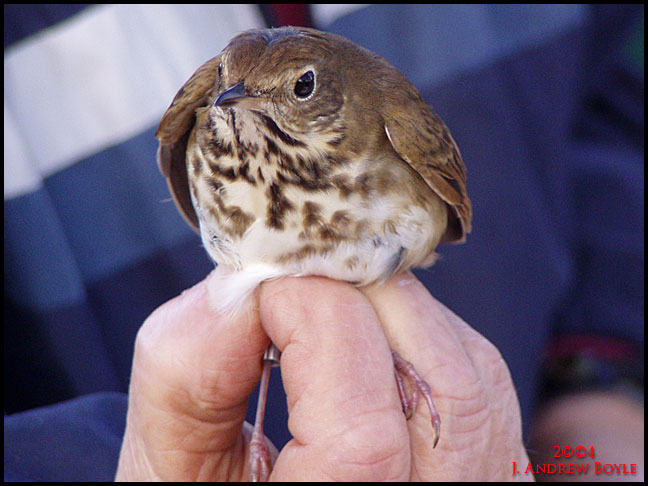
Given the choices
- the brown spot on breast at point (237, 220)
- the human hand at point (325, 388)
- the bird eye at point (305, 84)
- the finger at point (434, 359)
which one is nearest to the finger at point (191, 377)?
the human hand at point (325, 388)

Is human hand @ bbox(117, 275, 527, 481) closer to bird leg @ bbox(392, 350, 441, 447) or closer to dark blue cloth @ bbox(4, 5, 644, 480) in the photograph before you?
bird leg @ bbox(392, 350, 441, 447)

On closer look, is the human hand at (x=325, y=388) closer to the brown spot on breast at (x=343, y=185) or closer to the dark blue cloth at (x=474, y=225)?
the brown spot on breast at (x=343, y=185)

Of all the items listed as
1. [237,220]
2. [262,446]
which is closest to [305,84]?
[237,220]

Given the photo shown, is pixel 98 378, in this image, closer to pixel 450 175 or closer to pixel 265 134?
pixel 265 134

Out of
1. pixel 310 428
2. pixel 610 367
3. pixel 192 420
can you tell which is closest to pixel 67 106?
pixel 192 420

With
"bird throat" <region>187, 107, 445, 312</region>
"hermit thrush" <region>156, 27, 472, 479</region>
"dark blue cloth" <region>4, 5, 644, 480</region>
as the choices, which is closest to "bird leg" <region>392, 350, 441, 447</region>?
"hermit thrush" <region>156, 27, 472, 479</region>

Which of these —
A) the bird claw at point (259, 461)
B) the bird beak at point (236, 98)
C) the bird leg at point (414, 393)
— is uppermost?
the bird beak at point (236, 98)

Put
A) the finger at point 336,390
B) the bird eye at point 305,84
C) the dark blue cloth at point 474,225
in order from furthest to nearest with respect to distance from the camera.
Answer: the dark blue cloth at point 474,225
the bird eye at point 305,84
the finger at point 336,390

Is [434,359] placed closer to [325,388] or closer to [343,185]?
[325,388]
